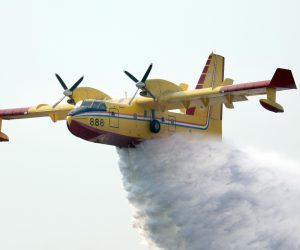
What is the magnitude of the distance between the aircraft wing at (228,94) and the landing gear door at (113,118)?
1.36 metres

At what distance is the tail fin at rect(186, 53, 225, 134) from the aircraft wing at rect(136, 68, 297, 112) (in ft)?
11.6

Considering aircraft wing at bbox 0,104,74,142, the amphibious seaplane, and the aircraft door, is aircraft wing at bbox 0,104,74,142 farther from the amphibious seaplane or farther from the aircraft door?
the aircraft door

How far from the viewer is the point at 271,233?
138 ft

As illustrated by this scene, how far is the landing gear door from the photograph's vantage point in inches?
1630

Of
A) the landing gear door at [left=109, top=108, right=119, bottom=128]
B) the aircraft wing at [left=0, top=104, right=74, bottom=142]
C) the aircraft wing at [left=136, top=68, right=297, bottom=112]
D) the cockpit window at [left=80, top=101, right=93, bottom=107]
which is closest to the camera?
the aircraft wing at [left=136, top=68, right=297, bottom=112]

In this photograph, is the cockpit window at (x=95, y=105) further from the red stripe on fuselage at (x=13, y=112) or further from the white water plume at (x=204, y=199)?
the red stripe on fuselage at (x=13, y=112)

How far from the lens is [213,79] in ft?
156

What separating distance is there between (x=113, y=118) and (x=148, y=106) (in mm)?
1897

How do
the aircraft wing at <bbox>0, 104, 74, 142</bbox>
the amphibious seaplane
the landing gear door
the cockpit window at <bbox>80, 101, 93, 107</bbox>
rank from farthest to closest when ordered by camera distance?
the aircraft wing at <bbox>0, 104, 74, 142</bbox>, the landing gear door, the cockpit window at <bbox>80, 101, 93, 107</bbox>, the amphibious seaplane

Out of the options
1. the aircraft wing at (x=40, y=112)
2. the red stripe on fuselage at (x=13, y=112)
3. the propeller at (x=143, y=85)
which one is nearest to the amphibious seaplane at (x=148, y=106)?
the propeller at (x=143, y=85)

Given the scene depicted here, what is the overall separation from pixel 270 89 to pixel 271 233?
22.0 ft

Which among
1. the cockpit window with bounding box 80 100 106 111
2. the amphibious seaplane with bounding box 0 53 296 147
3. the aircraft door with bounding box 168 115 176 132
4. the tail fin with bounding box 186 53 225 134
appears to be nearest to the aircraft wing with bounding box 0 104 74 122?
the amphibious seaplane with bounding box 0 53 296 147

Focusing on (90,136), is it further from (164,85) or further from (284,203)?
(284,203)

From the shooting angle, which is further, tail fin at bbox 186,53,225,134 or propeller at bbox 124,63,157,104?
tail fin at bbox 186,53,225,134
